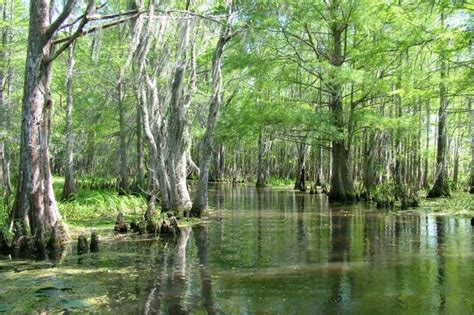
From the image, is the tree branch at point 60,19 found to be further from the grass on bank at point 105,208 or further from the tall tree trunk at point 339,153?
the tall tree trunk at point 339,153

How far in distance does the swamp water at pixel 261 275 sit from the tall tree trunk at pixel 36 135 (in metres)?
0.95

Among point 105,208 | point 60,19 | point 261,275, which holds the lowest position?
point 261,275

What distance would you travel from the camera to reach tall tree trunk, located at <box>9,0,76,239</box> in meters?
9.10

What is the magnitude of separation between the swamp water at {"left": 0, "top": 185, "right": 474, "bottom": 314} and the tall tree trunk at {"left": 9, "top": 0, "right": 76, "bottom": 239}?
0.95 meters

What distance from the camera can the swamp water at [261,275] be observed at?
5961 millimetres

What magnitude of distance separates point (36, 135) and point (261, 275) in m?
5.04

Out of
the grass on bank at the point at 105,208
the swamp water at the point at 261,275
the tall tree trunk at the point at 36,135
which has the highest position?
the tall tree trunk at the point at 36,135

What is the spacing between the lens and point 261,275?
7.59m

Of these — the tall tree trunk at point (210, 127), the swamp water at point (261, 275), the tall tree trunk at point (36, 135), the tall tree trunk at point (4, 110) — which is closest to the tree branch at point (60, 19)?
the tall tree trunk at point (36, 135)

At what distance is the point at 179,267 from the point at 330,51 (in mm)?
16738

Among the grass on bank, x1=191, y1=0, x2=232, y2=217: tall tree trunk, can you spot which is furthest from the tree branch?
x1=191, y1=0, x2=232, y2=217: tall tree trunk

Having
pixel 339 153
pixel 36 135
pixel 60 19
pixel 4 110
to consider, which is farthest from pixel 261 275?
pixel 4 110

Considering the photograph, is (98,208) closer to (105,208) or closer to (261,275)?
(105,208)

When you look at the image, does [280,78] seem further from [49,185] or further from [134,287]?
[134,287]
